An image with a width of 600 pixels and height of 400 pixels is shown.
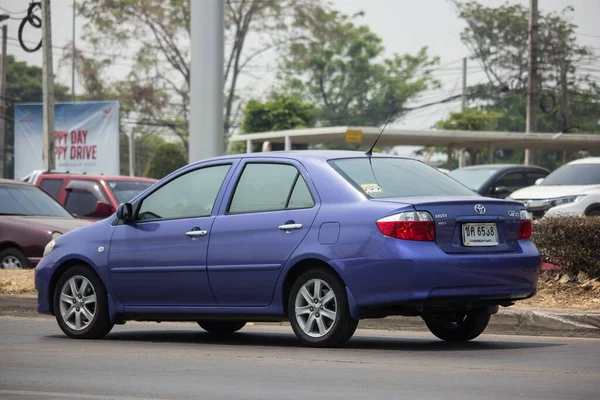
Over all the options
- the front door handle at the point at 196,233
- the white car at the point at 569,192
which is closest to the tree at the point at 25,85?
the white car at the point at 569,192

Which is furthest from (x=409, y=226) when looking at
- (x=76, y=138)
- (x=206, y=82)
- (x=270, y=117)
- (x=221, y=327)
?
(x=270, y=117)

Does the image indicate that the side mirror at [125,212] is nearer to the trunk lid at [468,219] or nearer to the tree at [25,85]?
the trunk lid at [468,219]

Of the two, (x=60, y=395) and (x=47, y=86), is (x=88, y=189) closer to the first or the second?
(x=47, y=86)

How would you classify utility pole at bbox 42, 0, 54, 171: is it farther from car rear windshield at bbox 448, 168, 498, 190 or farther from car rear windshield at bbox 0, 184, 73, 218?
car rear windshield at bbox 0, 184, 73, 218

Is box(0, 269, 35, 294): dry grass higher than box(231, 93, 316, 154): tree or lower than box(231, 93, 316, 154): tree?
lower

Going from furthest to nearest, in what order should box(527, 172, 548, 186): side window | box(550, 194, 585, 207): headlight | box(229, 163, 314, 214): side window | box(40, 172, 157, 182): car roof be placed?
box(527, 172, 548, 186): side window, box(550, 194, 585, 207): headlight, box(40, 172, 157, 182): car roof, box(229, 163, 314, 214): side window

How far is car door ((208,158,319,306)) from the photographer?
912 centimetres

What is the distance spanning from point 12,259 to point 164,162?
27.9 m

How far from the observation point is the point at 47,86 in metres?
31.3

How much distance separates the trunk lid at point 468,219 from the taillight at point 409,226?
5 cm

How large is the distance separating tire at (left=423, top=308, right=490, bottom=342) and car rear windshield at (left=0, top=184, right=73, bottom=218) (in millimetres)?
8900

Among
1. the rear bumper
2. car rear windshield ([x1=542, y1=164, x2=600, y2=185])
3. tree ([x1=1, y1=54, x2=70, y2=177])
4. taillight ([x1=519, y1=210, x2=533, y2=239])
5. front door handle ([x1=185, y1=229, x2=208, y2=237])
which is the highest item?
tree ([x1=1, y1=54, x2=70, y2=177])

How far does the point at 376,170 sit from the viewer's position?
30.8ft

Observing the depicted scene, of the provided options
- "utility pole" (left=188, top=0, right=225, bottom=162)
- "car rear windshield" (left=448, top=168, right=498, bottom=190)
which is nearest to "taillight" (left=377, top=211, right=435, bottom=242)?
"utility pole" (left=188, top=0, right=225, bottom=162)
